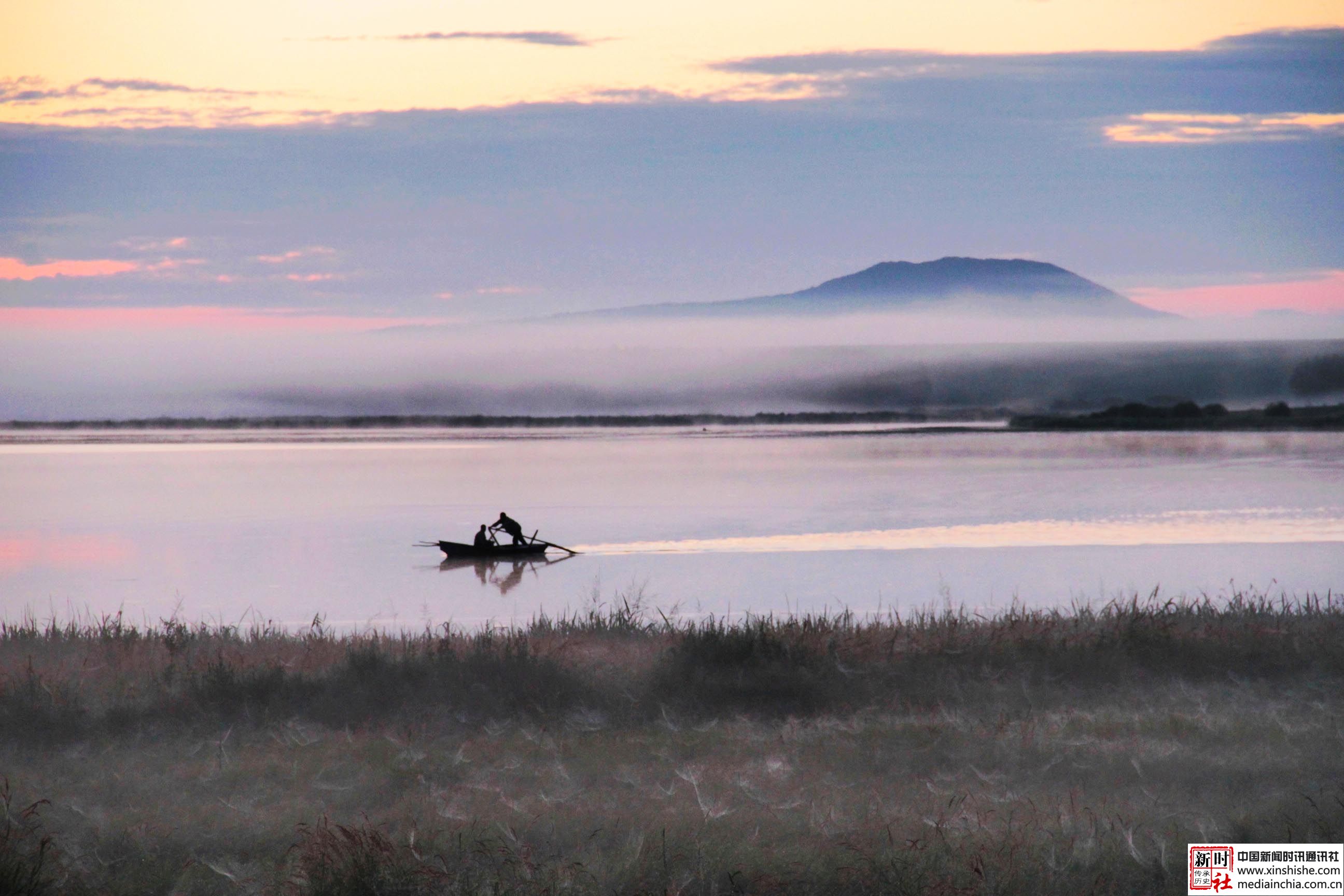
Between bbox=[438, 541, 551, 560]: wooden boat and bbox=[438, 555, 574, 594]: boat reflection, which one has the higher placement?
bbox=[438, 541, 551, 560]: wooden boat

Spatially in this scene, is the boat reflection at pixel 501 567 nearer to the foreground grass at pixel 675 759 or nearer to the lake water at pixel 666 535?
the lake water at pixel 666 535

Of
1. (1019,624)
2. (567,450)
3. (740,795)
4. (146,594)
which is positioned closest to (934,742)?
(740,795)

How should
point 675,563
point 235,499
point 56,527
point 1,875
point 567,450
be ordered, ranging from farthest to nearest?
point 567,450
point 235,499
point 56,527
point 675,563
point 1,875

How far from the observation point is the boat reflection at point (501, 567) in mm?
36969

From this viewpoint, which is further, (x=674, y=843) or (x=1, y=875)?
(x=674, y=843)

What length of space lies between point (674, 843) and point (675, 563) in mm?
29459

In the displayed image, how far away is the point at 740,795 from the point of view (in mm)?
10680

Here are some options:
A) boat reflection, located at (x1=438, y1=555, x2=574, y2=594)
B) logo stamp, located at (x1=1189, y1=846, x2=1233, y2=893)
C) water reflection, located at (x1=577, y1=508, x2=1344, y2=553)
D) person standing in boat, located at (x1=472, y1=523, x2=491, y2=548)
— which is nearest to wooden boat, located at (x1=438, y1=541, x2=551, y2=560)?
person standing in boat, located at (x1=472, y1=523, x2=491, y2=548)

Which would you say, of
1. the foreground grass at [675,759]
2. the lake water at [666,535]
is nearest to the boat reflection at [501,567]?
the lake water at [666,535]

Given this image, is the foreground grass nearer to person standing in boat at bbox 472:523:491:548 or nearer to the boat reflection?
the boat reflection

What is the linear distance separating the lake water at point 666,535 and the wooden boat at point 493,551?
1.55 ft

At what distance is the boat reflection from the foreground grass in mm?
18325

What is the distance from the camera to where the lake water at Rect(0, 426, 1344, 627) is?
31.3 m

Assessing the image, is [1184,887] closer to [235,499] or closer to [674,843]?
[674,843]
